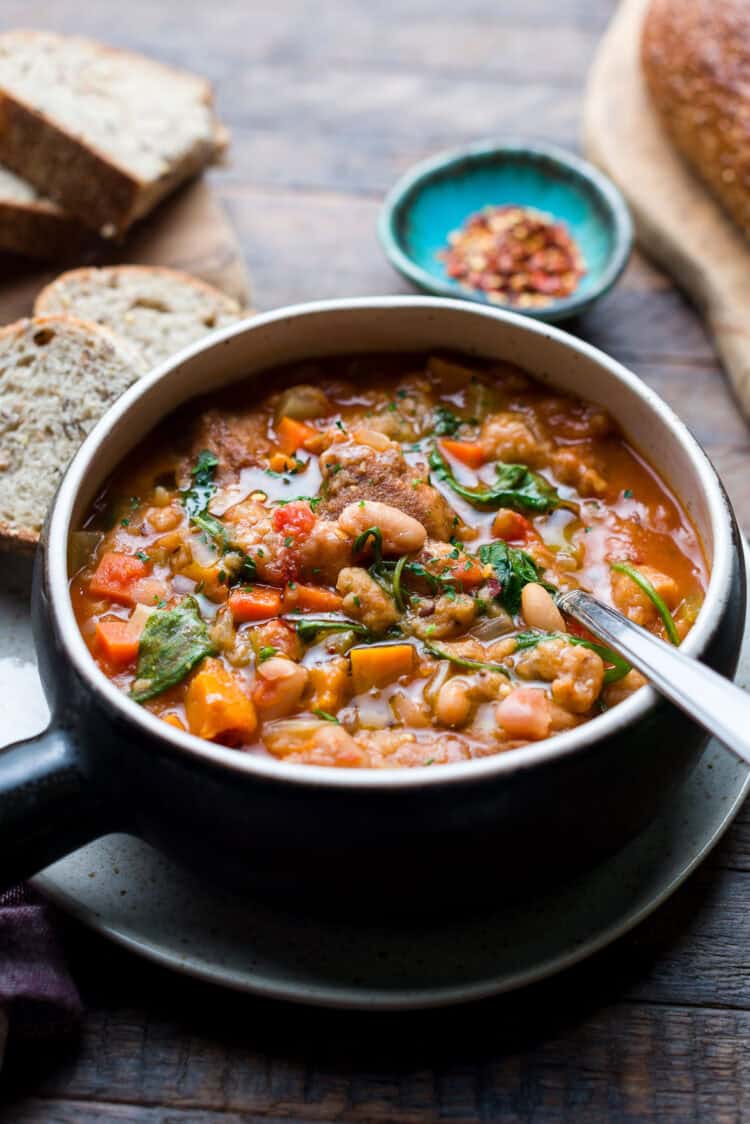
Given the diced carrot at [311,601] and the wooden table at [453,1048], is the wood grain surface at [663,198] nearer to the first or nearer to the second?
the wooden table at [453,1048]

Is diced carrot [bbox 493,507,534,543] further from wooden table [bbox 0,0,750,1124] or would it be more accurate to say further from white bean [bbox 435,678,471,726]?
wooden table [bbox 0,0,750,1124]

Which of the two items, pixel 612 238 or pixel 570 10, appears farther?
pixel 570 10

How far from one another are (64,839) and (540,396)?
1774mm

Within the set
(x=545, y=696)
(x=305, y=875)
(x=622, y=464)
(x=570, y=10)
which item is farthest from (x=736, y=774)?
(x=570, y=10)

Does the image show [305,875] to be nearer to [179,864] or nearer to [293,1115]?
[179,864]

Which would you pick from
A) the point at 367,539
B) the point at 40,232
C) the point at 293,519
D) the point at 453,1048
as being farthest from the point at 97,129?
the point at 453,1048

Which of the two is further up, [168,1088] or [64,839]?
[64,839]

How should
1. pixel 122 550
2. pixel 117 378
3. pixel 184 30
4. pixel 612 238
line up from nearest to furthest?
pixel 122 550 → pixel 117 378 → pixel 612 238 → pixel 184 30

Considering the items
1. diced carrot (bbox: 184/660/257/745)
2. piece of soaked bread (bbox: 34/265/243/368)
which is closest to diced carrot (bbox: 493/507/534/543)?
diced carrot (bbox: 184/660/257/745)

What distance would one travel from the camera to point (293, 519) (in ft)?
9.82

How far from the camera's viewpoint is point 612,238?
4.66 meters

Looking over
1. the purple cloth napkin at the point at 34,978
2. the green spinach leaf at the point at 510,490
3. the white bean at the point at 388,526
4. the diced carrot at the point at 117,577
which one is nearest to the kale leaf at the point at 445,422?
the green spinach leaf at the point at 510,490

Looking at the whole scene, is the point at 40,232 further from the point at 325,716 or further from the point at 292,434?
the point at 325,716

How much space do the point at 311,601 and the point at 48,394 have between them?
1.32m
